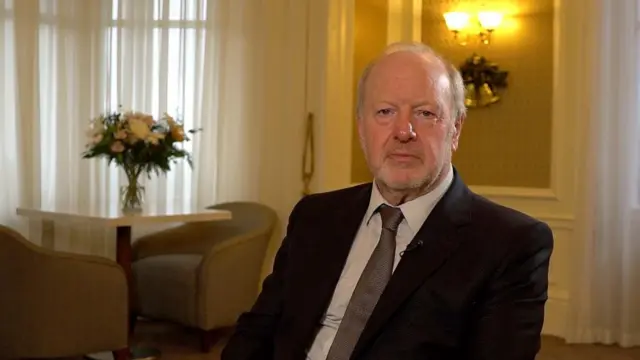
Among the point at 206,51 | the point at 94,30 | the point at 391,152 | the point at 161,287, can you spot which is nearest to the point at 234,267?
the point at 161,287

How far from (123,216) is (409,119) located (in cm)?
270

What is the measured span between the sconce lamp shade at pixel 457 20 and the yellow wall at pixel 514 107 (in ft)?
0.27

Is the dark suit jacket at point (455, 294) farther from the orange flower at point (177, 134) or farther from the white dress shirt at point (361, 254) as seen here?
the orange flower at point (177, 134)

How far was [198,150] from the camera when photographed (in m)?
5.54

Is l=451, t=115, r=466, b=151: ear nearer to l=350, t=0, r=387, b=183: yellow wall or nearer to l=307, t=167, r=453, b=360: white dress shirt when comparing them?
l=307, t=167, r=453, b=360: white dress shirt

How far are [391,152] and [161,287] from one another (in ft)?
10.4

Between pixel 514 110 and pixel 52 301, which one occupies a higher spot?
pixel 514 110

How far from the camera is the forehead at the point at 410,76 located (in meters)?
1.78

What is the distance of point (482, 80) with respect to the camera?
546 cm

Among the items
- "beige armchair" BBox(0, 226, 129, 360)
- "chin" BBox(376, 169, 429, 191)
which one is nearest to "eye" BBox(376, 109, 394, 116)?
"chin" BBox(376, 169, 429, 191)

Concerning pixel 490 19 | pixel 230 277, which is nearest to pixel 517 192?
pixel 490 19

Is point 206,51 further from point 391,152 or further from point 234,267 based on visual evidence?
point 391,152

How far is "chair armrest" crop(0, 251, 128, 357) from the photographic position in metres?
3.81

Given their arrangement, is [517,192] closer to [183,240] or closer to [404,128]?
[183,240]
